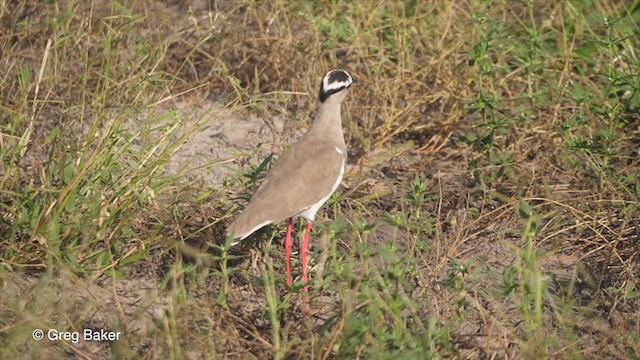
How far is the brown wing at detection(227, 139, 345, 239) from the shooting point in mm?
4527

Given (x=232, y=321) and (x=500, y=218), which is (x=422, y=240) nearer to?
(x=500, y=218)

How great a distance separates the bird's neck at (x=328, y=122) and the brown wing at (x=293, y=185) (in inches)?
3.9

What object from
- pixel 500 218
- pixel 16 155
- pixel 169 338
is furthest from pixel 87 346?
pixel 500 218

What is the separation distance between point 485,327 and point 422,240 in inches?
39.8

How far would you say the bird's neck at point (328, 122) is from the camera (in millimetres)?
5191

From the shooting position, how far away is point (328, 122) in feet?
17.1

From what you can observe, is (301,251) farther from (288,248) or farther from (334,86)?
(334,86)

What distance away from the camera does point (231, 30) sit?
674 centimetres

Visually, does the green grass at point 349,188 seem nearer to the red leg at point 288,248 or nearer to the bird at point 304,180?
the red leg at point 288,248

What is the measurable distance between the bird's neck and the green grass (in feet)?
0.69

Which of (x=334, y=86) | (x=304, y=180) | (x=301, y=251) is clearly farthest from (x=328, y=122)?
(x=301, y=251)

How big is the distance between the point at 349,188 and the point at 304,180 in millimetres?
929

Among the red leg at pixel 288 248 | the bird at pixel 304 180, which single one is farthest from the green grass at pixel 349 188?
the bird at pixel 304 180

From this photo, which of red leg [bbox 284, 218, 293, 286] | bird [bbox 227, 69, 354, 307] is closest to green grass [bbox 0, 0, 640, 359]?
red leg [bbox 284, 218, 293, 286]
